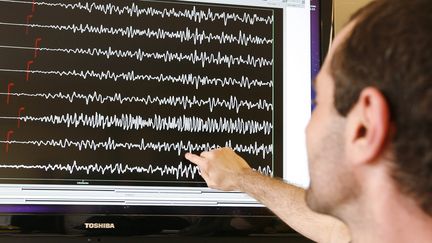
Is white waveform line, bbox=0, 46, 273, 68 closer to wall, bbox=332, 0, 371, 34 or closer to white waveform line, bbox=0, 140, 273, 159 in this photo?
white waveform line, bbox=0, 140, 273, 159

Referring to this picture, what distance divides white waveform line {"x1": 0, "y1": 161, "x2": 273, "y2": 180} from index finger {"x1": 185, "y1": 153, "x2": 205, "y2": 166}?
0.02 meters

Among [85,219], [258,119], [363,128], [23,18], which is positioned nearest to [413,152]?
[363,128]

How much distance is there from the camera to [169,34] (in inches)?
41.3

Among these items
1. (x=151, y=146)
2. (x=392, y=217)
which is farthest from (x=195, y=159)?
(x=392, y=217)

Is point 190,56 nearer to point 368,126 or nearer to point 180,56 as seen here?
point 180,56

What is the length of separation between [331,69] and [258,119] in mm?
415

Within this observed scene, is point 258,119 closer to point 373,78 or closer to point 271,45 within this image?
point 271,45

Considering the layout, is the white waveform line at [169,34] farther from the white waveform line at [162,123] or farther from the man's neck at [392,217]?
the man's neck at [392,217]

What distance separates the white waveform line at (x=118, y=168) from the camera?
97 cm

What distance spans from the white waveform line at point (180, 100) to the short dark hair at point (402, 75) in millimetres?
443

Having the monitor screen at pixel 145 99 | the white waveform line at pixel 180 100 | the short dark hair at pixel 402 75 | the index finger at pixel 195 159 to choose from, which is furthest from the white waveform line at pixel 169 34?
the short dark hair at pixel 402 75

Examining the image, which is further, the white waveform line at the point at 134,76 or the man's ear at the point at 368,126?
the white waveform line at the point at 134,76

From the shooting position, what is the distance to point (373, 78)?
59 centimetres

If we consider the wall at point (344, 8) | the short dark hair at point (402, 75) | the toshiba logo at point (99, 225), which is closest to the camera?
the short dark hair at point (402, 75)
